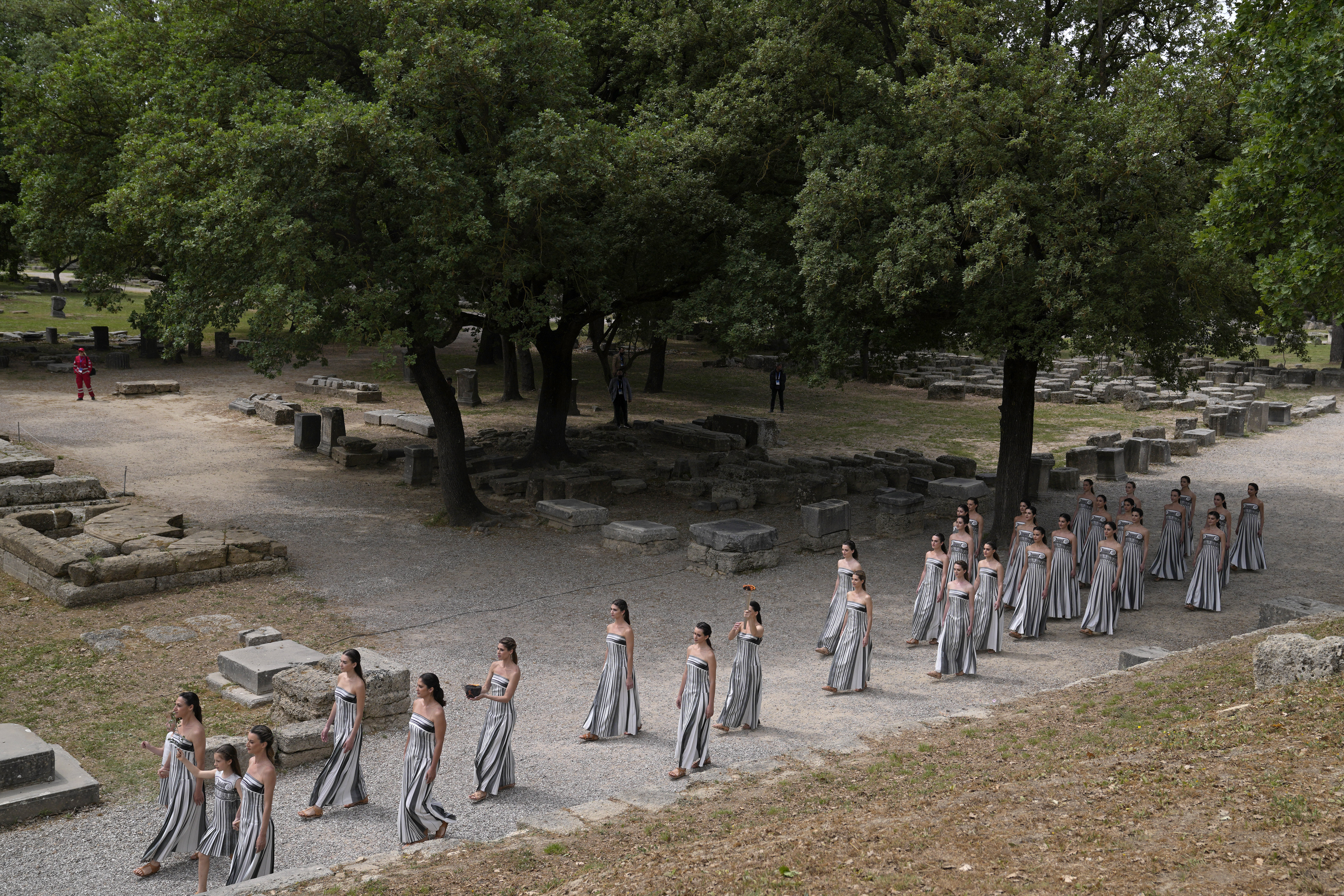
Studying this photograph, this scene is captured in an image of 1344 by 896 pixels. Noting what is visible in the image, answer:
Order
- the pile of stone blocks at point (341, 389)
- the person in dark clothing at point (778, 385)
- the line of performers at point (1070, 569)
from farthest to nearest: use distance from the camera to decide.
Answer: the person in dark clothing at point (778, 385) < the pile of stone blocks at point (341, 389) < the line of performers at point (1070, 569)

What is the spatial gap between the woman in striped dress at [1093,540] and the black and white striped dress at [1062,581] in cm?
133

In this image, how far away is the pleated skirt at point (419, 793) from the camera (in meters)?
Answer: 7.94

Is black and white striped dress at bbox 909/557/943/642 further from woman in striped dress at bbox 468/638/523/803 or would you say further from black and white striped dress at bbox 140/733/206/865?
black and white striped dress at bbox 140/733/206/865

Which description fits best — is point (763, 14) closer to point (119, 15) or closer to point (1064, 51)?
point (1064, 51)

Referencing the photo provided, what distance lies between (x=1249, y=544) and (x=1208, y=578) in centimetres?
257

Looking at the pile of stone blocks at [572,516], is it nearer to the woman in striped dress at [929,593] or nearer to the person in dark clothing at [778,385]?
the woman in striped dress at [929,593]

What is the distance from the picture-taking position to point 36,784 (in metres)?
8.54

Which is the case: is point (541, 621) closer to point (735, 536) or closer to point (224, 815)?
point (735, 536)

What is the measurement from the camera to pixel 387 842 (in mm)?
8062

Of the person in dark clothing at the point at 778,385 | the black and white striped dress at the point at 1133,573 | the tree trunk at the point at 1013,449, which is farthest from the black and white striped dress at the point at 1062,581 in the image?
the person in dark clothing at the point at 778,385

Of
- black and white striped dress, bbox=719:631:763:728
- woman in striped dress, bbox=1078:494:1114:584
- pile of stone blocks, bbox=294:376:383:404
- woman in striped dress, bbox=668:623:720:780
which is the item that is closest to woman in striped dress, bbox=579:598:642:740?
woman in striped dress, bbox=668:623:720:780

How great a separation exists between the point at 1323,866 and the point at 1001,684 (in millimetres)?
6130

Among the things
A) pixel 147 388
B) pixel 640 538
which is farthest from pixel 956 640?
pixel 147 388

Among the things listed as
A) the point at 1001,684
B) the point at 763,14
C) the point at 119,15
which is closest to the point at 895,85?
the point at 763,14
